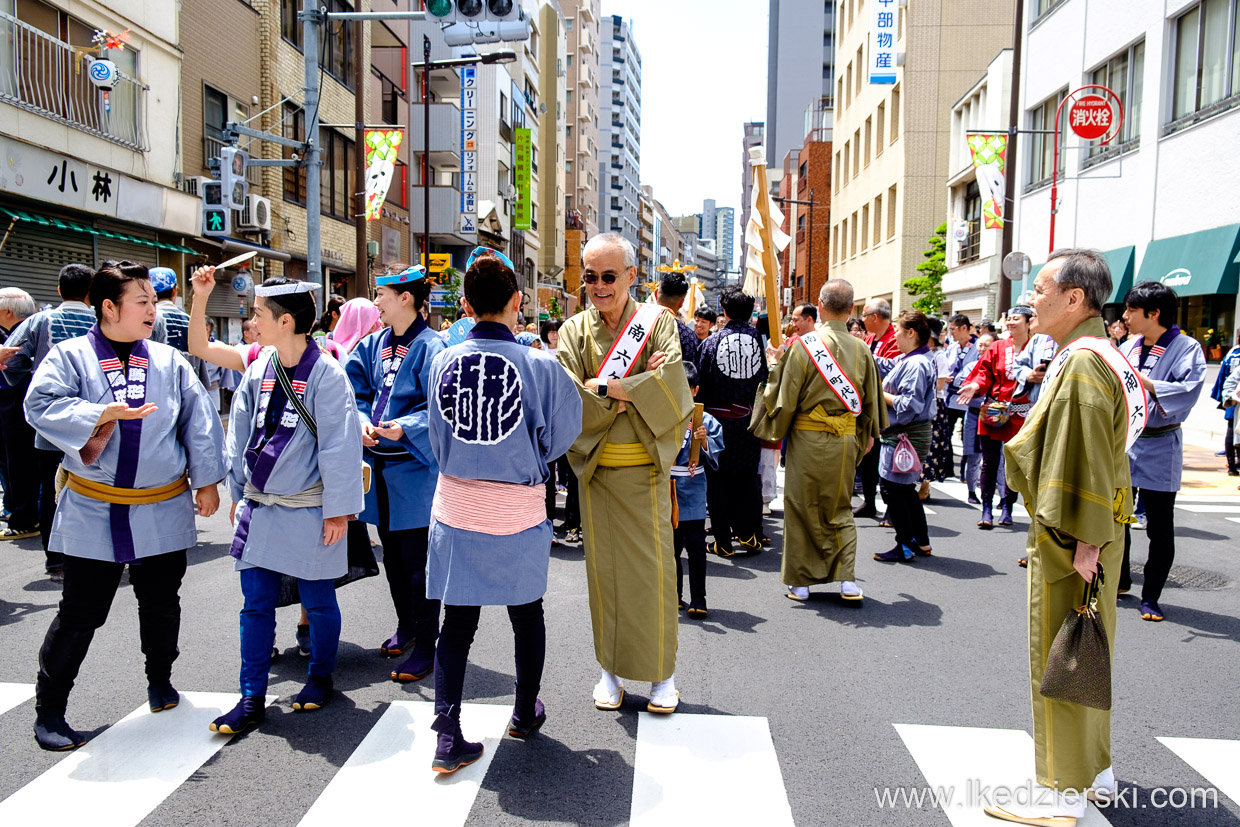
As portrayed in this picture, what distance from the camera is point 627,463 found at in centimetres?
385

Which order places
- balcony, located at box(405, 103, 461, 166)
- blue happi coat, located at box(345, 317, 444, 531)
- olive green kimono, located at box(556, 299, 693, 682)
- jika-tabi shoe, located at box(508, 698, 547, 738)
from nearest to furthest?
A: jika-tabi shoe, located at box(508, 698, 547, 738), olive green kimono, located at box(556, 299, 693, 682), blue happi coat, located at box(345, 317, 444, 531), balcony, located at box(405, 103, 461, 166)

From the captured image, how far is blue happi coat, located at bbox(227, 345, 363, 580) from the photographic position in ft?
12.0

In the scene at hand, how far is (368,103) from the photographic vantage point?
78.4 ft

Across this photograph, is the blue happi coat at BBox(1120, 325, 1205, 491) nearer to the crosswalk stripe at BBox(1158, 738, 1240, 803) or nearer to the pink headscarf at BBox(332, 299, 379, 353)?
the crosswalk stripe at BBox(1158, 738, 1240, 803)

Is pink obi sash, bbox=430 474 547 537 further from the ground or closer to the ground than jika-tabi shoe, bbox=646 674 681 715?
further from the ground

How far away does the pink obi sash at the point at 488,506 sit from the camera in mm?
3316

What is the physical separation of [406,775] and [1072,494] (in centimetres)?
257

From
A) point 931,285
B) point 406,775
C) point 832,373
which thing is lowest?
point 406,775

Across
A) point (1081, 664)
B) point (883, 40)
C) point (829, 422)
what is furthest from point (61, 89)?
point (883, 40)

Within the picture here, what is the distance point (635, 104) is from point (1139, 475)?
414 feet

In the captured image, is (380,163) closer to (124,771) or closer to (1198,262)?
(1198,262)

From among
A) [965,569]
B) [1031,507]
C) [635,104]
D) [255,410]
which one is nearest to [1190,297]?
[965,569]

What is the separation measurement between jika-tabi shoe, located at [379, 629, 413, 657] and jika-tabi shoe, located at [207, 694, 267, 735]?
2.90 ft

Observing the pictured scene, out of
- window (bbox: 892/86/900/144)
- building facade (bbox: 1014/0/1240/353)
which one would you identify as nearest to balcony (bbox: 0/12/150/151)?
building facade (bbox: 1014/0/1240/353)
